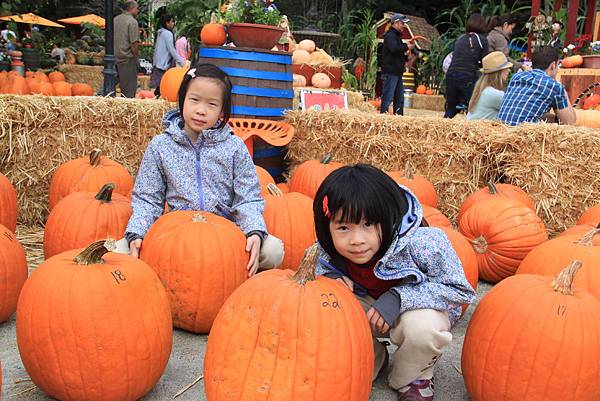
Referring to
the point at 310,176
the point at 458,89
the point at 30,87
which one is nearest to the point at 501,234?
the point at 310,176

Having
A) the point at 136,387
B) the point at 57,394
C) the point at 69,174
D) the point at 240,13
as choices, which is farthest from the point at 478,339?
the point at 240,13

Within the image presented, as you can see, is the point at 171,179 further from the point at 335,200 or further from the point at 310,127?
Result: the point at 310,127

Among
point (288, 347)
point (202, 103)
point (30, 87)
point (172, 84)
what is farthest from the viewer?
point (30, 87)

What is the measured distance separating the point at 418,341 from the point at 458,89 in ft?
22.5

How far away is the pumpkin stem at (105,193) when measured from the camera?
326 cm

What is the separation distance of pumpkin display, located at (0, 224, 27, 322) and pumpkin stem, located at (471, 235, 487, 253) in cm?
258

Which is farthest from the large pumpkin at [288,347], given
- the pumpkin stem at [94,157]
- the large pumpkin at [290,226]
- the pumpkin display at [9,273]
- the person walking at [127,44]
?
the person walking at [127,44]

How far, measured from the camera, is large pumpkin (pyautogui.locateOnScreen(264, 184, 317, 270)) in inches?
135

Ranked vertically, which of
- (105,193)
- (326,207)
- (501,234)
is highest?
(326,207)

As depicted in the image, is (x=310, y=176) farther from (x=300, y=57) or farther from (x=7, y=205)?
(x=300, y=57)

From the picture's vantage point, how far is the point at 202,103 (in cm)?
299

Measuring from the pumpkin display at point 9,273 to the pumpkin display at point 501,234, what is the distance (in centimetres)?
260

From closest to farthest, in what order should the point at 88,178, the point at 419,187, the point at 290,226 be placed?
the point at 290,226
the point at 88,178
the point at 419,187

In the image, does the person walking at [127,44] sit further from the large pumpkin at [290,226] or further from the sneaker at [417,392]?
the sneaker at [417,392]
